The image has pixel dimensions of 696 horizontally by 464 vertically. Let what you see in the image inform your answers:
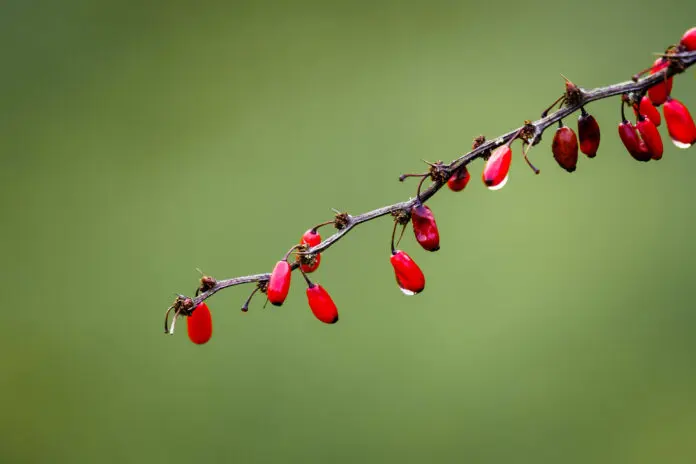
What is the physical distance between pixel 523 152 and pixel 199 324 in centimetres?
56

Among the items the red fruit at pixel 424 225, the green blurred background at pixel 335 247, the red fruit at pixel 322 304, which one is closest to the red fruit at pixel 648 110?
the red fruit at pixel 424 225

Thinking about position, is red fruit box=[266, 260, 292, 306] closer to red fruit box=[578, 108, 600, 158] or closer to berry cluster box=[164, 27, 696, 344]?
berry cluster box=[164, 27, 696, 344]

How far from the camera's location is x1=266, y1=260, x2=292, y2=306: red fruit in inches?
39.0

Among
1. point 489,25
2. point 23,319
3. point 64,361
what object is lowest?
point 64,361

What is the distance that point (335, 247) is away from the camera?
3602 millimetres

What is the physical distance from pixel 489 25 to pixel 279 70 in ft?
3.81

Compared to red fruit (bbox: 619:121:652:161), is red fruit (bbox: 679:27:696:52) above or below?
above

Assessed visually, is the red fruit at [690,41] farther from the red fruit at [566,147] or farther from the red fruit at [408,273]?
the red fruit at [408,273]

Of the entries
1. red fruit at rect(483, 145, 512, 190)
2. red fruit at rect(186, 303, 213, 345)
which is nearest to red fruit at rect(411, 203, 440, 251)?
red fruit at rect(483, 145, 512, 190)

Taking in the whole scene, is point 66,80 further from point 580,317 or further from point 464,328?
point 580,317

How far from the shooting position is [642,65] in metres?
3.70

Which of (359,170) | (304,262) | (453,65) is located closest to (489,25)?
(453,65)

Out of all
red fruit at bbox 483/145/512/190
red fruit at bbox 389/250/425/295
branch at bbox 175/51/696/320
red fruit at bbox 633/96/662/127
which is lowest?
red fruit at bbox 389/250/425/295

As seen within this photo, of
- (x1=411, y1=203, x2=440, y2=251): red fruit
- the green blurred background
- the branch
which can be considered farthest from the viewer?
the green blurred background
